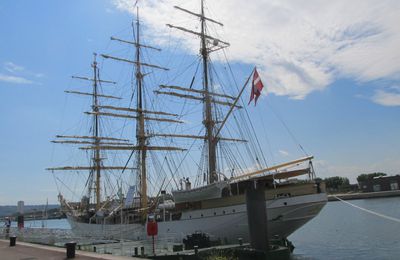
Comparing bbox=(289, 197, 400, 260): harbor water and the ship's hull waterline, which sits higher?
the ship's hull waterline

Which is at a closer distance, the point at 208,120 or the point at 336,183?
the point at 208,120

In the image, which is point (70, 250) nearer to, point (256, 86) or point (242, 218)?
point (242, 218)

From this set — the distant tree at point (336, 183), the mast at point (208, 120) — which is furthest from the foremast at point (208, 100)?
the distant tree at point (336, 183)

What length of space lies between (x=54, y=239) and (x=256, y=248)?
16393 mm

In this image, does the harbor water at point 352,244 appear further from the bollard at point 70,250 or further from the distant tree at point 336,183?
the distant tree at point 336,183

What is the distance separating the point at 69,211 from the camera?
6450cm

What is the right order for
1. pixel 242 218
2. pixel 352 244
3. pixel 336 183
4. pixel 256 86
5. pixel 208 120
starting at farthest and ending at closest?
1. pixel 336 183
2. pixel 208 120
3. pixel 352 244
4. pixel 256 86
5. pixel 242 218

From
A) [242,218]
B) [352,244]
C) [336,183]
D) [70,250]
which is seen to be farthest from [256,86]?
[336,183]

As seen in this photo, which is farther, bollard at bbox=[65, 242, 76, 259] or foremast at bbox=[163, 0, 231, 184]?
foremast at bbox=[163, 0, 231, 184]

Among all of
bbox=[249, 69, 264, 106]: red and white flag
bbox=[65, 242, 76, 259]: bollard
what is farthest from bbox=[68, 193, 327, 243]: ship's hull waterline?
bbox=[65, 242, 76, 259]: bollard

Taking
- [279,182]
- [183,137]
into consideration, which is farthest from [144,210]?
[279,182]

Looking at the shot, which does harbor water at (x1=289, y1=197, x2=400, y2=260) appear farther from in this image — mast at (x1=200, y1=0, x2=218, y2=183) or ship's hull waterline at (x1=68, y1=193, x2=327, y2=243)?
mast at (x1=200, y1=0, x2=218, y2=183)

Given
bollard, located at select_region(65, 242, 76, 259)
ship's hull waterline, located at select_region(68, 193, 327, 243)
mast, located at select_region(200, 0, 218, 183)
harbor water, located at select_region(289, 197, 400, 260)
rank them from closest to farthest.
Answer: bollard, located at select_region(65, 242, 76, 259), harbor water, located at select_region(289, 197, 400, 260), ship's hull waterline, located at select_region(68, 193, 327, 243), mast, located at select_region(200, 0, 218, 183)

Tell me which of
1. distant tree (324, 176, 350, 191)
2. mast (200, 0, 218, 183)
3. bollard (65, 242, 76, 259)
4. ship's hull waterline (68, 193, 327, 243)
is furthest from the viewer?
distant tree (324, 176, 350, 191)
